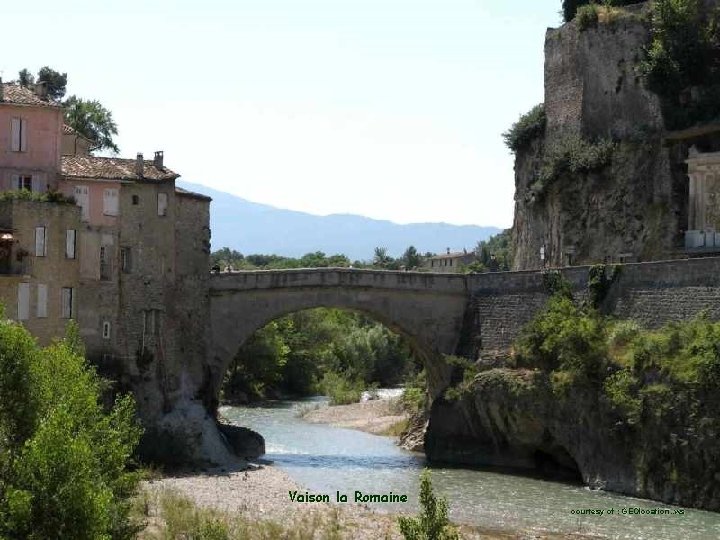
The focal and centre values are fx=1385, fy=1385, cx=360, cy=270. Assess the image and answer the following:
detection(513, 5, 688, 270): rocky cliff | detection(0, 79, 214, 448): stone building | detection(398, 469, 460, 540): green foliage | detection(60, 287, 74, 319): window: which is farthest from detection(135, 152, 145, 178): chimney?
detection(398, 469, 460, 540): green foliage

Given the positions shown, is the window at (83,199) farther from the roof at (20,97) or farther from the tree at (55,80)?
the tree at (55,80)

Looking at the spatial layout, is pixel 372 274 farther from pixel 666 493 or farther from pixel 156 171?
pixel 666 493

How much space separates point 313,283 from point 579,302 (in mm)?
10989

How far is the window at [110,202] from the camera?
167ft

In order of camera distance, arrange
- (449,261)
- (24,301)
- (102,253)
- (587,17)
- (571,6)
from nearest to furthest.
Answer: (24,301)
(102,253)
(587,17)
(571,6)
(449,261)

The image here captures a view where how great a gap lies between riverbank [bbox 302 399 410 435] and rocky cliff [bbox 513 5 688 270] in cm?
1097

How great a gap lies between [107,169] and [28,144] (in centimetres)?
300

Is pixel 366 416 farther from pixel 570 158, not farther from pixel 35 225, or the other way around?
pixel 35 225

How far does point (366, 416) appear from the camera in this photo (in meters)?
74.6

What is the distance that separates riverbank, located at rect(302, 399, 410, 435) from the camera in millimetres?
69438

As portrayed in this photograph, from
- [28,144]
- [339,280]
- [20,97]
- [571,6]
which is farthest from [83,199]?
[571,6]

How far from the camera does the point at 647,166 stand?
65188mm

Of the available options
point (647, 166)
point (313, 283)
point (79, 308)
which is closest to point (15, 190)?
point (79, 308)

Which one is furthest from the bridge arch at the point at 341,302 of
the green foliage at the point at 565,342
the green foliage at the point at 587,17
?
the green foliage at the point at 587,17
